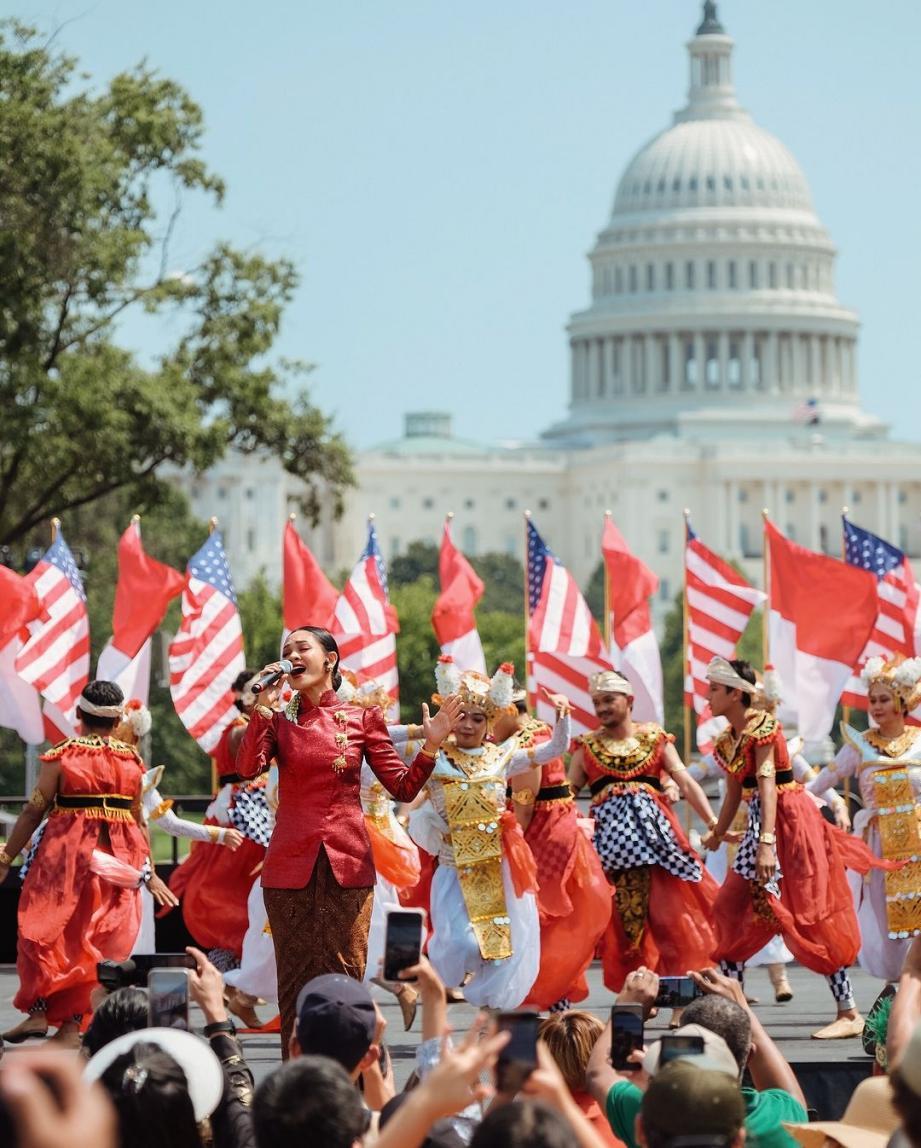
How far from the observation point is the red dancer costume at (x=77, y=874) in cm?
1143

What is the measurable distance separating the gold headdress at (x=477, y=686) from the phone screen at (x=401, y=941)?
4281mm

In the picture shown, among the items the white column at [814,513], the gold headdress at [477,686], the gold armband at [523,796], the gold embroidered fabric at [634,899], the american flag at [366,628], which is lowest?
the gold embroidered fabric at [634,899]

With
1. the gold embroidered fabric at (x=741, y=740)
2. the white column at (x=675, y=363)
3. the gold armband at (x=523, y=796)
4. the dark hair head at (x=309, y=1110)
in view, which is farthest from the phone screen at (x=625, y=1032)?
the white column at (x=675, y=363)

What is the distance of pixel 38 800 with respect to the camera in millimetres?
11250

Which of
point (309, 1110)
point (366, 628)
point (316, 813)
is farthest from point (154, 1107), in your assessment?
point (366, 628)

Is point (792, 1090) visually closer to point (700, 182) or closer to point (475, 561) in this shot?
point (475, 561)

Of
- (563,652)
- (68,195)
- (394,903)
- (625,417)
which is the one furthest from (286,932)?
(625,417)

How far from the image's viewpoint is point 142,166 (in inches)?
1148

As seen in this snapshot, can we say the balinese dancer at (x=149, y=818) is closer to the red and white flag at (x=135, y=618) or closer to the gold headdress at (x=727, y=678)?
the gold headdress at (x=727, y=678)

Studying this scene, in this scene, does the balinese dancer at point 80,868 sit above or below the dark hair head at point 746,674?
below

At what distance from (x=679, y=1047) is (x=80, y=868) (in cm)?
632

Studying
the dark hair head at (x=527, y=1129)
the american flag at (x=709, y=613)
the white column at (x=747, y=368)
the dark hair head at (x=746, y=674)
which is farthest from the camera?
the white column at (x=747, y=368)

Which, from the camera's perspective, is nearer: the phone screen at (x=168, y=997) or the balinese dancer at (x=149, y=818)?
the phone screen at (x=168, y=997)

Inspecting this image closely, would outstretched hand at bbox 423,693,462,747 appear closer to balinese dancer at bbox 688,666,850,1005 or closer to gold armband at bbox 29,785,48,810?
gold armband at bbox 29,785,48,810
